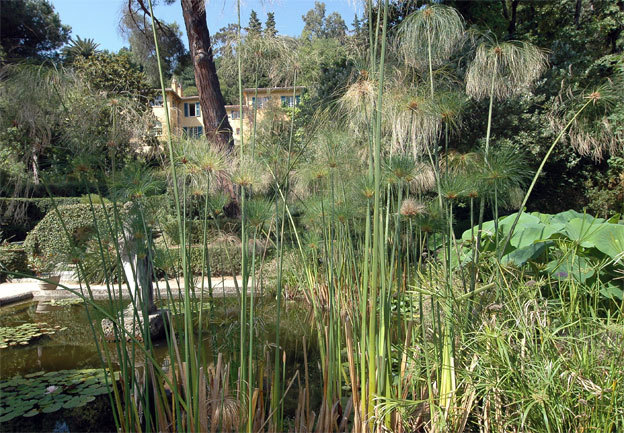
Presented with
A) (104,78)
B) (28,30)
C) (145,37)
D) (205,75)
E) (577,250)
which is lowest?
(577,250)

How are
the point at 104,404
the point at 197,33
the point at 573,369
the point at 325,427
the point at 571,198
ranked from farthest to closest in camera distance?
the point at 571,198, the point at 197,33, the point at 104,404, the point at 325,427, the point at 573,369

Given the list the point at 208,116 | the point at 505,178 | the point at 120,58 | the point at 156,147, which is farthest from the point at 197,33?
the point at 120,58

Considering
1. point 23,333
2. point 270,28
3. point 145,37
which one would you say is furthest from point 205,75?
point 270,28

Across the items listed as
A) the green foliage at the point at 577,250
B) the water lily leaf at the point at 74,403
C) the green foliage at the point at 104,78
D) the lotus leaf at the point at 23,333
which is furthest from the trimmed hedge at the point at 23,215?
the green foliage at the point at 577,250

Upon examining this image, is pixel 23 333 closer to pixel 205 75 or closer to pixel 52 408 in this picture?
pixel 52 408

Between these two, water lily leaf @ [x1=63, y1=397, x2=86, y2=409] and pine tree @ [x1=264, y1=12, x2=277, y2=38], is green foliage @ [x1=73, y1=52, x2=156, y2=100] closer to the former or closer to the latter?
pine tree @ [x1=264, y1=12, x2=277, y2=38]

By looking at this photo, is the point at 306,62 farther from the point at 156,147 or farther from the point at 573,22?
the point at 573,22

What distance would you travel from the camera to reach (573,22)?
9.36m

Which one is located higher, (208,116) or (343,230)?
(208,116)

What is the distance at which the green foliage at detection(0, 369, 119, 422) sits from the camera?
8.77 ft

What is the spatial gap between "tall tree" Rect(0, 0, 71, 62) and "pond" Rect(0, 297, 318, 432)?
10591 mm

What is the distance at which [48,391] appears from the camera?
9.51 ft

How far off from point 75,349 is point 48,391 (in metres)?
1.04

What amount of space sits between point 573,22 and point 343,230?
9684mm
